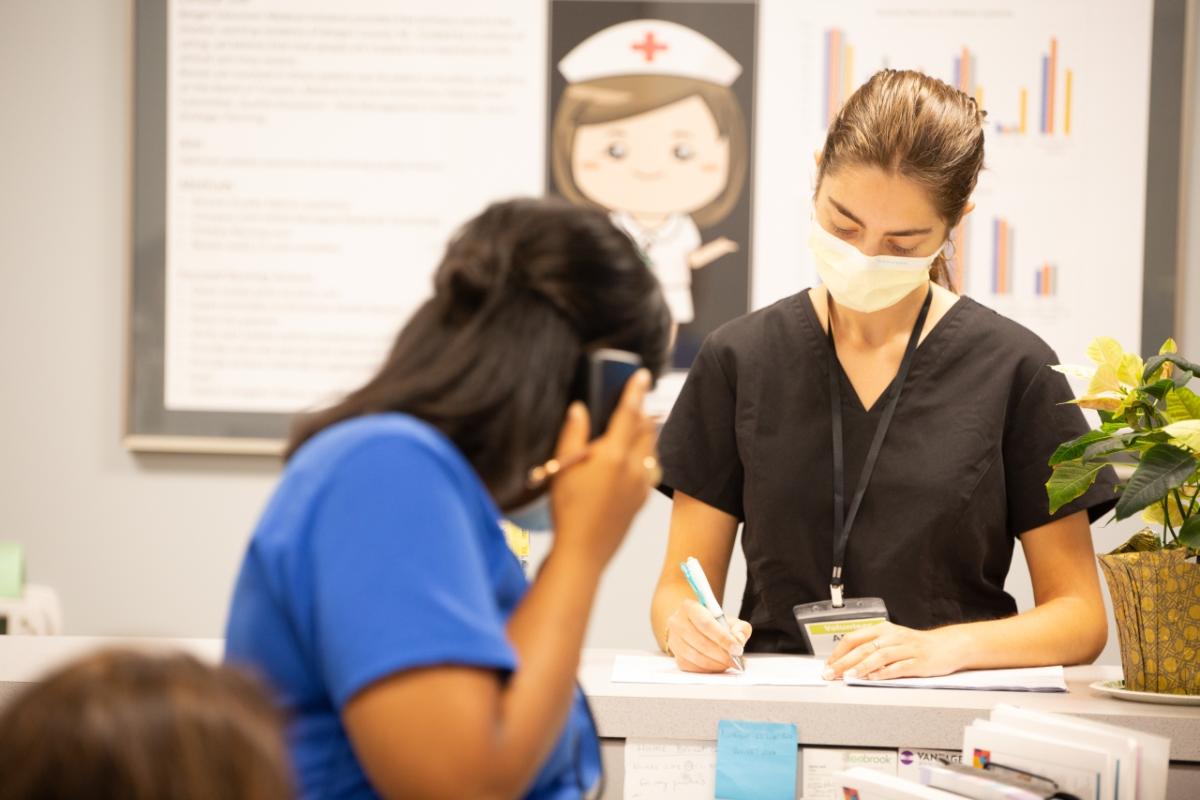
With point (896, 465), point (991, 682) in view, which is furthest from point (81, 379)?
point (991, 682)

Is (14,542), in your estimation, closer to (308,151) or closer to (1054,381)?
(308,151)

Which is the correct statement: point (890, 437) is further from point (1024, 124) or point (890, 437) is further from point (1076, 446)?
point (1024, 124)

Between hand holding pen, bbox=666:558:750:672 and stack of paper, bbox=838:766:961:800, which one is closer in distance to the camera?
stack of paper, bbox=838:766:961:800

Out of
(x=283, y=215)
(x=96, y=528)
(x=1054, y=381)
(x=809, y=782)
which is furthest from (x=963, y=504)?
Answer: (x=96, y=528)

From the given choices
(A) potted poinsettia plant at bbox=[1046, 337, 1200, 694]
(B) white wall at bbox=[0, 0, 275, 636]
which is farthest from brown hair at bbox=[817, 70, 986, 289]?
(B) white wall at bbox=[0, 0, 275, 636]

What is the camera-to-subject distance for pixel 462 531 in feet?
2.68

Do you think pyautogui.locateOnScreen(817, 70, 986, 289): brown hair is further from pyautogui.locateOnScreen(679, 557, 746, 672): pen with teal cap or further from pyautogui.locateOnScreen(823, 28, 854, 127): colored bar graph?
pyautogui.locateOnScreen(823, 28, 854, 127): colored bar graph

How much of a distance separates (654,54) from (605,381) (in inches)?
79.5

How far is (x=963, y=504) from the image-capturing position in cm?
177

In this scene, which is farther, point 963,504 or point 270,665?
point 963,504

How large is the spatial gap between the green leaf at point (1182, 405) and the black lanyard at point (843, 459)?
43 cm

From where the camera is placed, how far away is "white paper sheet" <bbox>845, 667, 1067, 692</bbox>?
1.53 meters

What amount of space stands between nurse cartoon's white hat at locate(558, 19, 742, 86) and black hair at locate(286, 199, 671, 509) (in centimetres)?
192

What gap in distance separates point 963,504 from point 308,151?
178 centimetres
